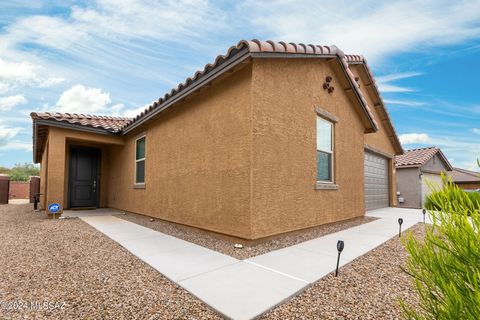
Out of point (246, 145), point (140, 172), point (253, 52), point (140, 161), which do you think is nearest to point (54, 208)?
point (140, 172)

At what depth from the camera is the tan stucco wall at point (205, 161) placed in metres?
5.05

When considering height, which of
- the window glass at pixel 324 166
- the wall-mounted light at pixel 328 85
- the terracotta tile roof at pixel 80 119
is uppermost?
the wall-mounted light at pixel 328 85

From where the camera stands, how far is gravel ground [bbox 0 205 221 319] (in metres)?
2.54

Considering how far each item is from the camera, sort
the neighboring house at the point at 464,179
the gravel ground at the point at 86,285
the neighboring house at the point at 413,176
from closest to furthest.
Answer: the gravel ground at the point at 86,285 → the neighboring house at the point at 413,176 → the neighboring house at the point at 464,179

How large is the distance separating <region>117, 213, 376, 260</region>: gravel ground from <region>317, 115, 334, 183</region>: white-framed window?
143 cm

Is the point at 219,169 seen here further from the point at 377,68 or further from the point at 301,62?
the point at 377,68

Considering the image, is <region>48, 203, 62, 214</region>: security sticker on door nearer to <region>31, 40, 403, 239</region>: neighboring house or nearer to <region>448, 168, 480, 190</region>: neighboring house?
<region>31, 40, 403, 239</region>: neighboring house

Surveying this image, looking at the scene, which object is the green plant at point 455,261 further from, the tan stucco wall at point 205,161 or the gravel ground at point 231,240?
the tan stucco wall at point 205,161

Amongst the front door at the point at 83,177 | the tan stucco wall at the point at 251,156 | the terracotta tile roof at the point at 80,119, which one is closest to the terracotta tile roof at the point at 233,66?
the terracotta tile roof at the point at 80,119

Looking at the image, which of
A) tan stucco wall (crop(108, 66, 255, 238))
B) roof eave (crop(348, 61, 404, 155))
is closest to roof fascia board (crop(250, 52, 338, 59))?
tan stucco wall (crop(108, 66, 255, 238))

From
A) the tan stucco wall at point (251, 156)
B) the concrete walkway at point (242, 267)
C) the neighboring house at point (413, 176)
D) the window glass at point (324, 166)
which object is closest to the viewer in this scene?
the concrete walkway at point (242, 267)

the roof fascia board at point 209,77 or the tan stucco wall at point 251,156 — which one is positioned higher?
the roof fascia board at point 209,77

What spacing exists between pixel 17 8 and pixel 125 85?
706 cm

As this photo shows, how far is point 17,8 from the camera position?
7141 millimetres
